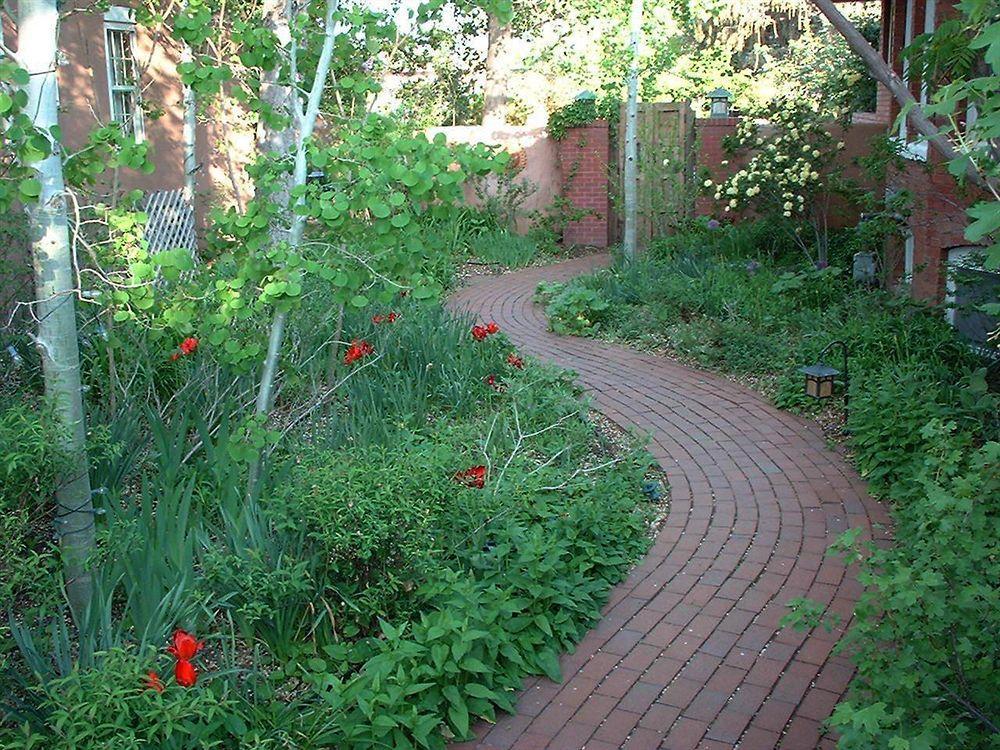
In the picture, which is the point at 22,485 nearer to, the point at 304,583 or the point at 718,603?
the point at 304,583

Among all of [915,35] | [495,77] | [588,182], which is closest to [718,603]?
[915,35]

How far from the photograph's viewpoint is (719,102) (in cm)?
1512

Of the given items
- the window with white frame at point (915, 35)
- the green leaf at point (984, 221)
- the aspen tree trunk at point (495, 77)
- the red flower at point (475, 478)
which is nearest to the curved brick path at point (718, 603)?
the red flower at point (475, 478)

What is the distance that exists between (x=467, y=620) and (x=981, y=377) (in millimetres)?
3693

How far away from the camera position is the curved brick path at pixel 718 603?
3512 millimetres

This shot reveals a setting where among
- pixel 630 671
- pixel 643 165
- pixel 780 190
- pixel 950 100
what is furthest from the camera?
pixel 643 165

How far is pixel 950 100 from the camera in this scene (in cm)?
286

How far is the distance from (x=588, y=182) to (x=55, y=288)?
1274cm

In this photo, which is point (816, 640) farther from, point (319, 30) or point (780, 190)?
point (780, 190)

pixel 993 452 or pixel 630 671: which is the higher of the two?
pixel 993 452

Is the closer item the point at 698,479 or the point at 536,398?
Answer: the point at 698,479

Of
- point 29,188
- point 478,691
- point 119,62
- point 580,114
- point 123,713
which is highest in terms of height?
point 119,62

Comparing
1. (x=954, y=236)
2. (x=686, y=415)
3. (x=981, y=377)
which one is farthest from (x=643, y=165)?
(x=981, y=377)

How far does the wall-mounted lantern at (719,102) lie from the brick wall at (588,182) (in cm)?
160
